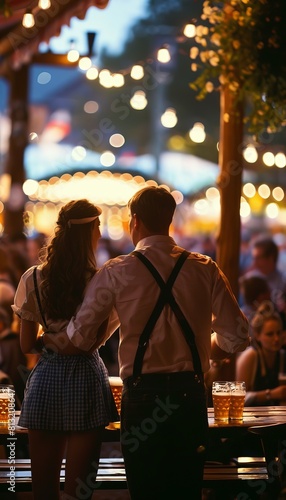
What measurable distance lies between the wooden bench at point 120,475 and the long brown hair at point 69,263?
985 millimetres

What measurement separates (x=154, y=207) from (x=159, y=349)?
0.51 meters

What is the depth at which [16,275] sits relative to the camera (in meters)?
9.15

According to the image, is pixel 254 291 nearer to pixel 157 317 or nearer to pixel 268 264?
pixel 268 264

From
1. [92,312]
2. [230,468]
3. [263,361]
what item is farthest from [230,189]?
[92,312]

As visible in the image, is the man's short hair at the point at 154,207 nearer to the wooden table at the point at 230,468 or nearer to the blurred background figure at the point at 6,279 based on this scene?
the wooden table at the point at 230,468

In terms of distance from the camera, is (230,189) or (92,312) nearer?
(92,312)

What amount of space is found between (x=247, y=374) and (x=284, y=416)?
3.93 ft

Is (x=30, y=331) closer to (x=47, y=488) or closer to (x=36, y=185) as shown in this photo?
(x=47, y=488)

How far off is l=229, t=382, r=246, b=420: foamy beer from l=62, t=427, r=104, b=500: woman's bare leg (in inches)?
32.6

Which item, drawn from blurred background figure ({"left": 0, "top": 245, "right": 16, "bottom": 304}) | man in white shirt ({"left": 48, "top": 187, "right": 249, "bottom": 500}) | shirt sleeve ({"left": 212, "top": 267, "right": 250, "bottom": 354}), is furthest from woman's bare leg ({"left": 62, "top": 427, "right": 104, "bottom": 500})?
blurred background figure ({"left": 0, "top": 245, "right": 16, "bottom": 304})

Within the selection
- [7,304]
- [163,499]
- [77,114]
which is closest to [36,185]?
[7,304]

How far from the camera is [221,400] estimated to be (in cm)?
427

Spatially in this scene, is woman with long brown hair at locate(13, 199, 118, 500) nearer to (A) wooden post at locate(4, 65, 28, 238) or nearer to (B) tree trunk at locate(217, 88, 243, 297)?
(B) tree trunk at locate(217, 88, 243, 297)

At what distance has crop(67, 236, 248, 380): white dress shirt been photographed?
3.40m
